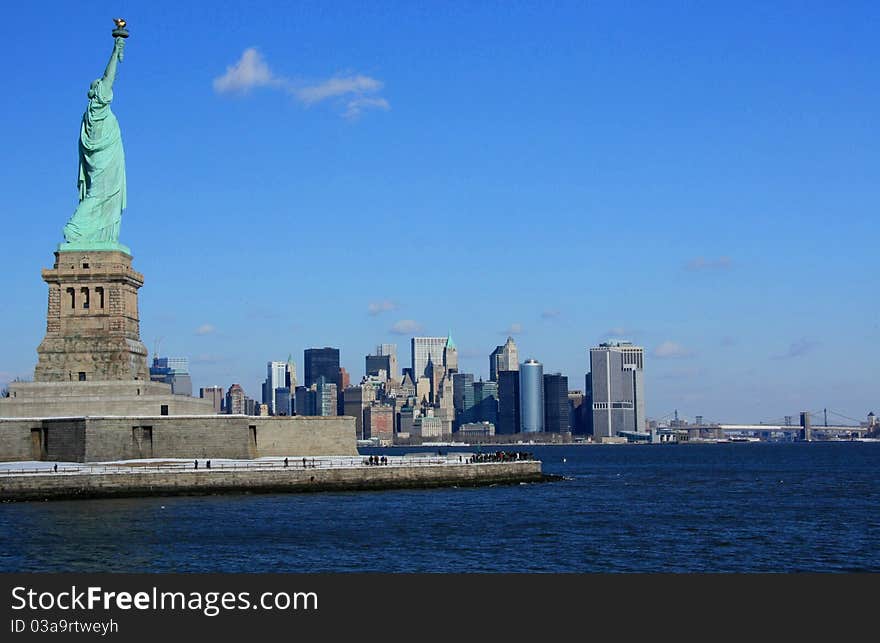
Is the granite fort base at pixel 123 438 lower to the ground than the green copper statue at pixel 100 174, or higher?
lower

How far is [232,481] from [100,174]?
931 inches

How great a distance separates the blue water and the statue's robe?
21.7 m

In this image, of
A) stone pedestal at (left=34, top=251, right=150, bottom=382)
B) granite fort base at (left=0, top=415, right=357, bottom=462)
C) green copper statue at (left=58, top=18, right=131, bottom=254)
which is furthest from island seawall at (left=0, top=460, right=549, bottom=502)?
green copper statue at (left=58, top=18, right=131, bottom=254)

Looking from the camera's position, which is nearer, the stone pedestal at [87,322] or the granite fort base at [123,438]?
the granite fort base at [123,438]

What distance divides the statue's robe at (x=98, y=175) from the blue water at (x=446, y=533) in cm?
2168

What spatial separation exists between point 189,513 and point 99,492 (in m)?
9.38

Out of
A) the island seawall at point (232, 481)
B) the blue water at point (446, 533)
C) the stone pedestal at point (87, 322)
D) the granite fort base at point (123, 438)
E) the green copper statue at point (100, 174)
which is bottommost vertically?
the blue water at point (446, 533)

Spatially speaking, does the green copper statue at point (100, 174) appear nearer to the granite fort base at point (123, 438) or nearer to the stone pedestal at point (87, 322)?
the stone pedestal at point (87, 322)

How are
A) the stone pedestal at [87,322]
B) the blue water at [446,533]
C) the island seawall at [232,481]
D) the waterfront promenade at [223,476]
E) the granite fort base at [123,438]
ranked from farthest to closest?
1. the stone pedestal at [87,322]
2. the granite fort base at [123,438]
3. the waterfront promenade at [223,476]
4. the island seawall at [232,481]
5. the blue water at [446,533]

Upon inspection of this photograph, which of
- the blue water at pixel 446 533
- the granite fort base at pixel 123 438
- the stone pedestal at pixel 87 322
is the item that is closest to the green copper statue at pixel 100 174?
the stone pedestal at pixel 87 322

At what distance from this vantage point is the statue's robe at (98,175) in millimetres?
77250

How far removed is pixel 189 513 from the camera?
5559cm

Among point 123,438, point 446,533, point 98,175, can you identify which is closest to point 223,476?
point 123,438

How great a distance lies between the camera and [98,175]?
7794 centimetres
